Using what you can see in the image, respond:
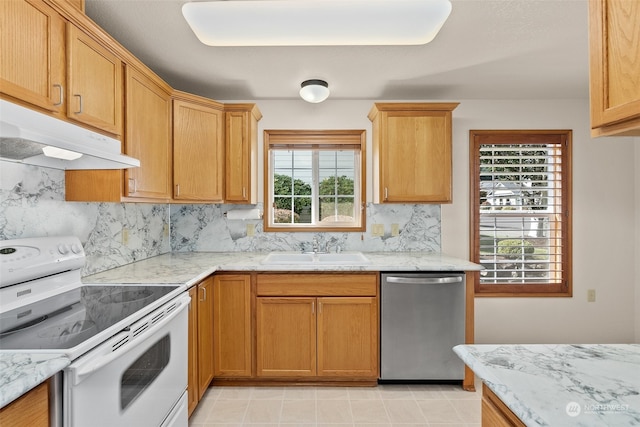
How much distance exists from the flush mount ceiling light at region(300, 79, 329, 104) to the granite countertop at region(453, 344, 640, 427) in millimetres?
2115

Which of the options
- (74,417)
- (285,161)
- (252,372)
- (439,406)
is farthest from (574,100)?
(74,417)

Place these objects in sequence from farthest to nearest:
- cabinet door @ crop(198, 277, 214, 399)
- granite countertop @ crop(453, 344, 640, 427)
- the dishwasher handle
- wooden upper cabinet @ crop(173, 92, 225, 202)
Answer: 1. wooden upper cabinet @ crop(173, 92, 225, 202)
2. the dishwasher handle
3. cabinet door @ crop(198, 277, 214, 399)
4. granite countertop @ crop(453, 344, 640, 427)

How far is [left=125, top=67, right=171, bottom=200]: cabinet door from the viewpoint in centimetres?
190

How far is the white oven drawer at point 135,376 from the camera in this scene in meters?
1.00

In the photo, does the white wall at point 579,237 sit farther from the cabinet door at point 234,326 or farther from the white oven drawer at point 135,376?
the white oven drawer at point 135,376

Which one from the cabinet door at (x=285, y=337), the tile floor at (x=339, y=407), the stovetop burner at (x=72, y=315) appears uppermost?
the stovetop burner at (x=72, y=315)

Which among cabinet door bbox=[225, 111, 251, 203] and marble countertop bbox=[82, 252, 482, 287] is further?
cabinet door bbox=[225, 111, 251, 203]

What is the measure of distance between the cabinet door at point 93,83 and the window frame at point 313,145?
1.45 metres

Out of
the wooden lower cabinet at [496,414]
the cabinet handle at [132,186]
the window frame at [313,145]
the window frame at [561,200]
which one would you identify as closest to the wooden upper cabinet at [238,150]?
the window frame at [313,145]

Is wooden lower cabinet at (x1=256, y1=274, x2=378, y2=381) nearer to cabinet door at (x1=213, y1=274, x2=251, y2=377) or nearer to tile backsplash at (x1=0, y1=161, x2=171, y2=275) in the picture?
cabinet door at (x1=213, y1=274, x2=251, y2=377)

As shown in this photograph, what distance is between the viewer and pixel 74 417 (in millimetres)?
967

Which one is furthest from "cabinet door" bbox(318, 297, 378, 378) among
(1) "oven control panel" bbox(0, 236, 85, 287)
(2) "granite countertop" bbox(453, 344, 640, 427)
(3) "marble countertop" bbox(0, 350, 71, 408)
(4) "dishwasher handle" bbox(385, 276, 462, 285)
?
(3) "marble countertop" bbox(0, 350, 71, 408)

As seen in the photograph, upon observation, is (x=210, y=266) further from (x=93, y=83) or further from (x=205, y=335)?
(x=93, y=83)

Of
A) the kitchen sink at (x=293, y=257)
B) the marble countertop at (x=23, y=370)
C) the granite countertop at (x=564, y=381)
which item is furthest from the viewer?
the kitchen sink at (x=293, y=257)
